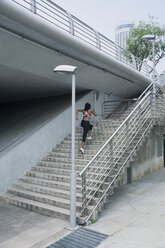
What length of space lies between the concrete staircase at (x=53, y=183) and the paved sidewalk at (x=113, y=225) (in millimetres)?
267

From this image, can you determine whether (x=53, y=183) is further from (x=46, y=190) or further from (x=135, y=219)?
(x=135, y=219)

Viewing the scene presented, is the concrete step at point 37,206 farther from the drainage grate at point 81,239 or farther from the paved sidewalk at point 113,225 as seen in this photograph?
the drainage grate at point 81,239

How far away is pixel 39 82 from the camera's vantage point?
378 inches

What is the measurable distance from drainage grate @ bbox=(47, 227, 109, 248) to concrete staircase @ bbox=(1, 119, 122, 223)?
0.42 meters

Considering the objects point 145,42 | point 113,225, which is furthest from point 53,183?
point 145,42

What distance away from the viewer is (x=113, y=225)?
525 centimetres

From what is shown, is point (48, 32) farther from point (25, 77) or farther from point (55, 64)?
point (25, 77)

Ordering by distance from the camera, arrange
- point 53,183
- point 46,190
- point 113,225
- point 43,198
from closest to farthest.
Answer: point 113,225 → point 43,198 → point 46,190 → point 53,183

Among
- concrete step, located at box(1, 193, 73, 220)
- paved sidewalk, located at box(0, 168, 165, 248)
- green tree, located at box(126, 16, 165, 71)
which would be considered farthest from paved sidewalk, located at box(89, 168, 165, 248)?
green tree, located at box(126, 16, 165, 71)

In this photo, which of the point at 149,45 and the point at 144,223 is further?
the point at 149,45

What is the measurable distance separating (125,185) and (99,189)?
3270mm

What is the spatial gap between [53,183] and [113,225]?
8.18ft

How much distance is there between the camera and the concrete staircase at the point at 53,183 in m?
6.12

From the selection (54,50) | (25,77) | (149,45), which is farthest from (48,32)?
(149,45)
